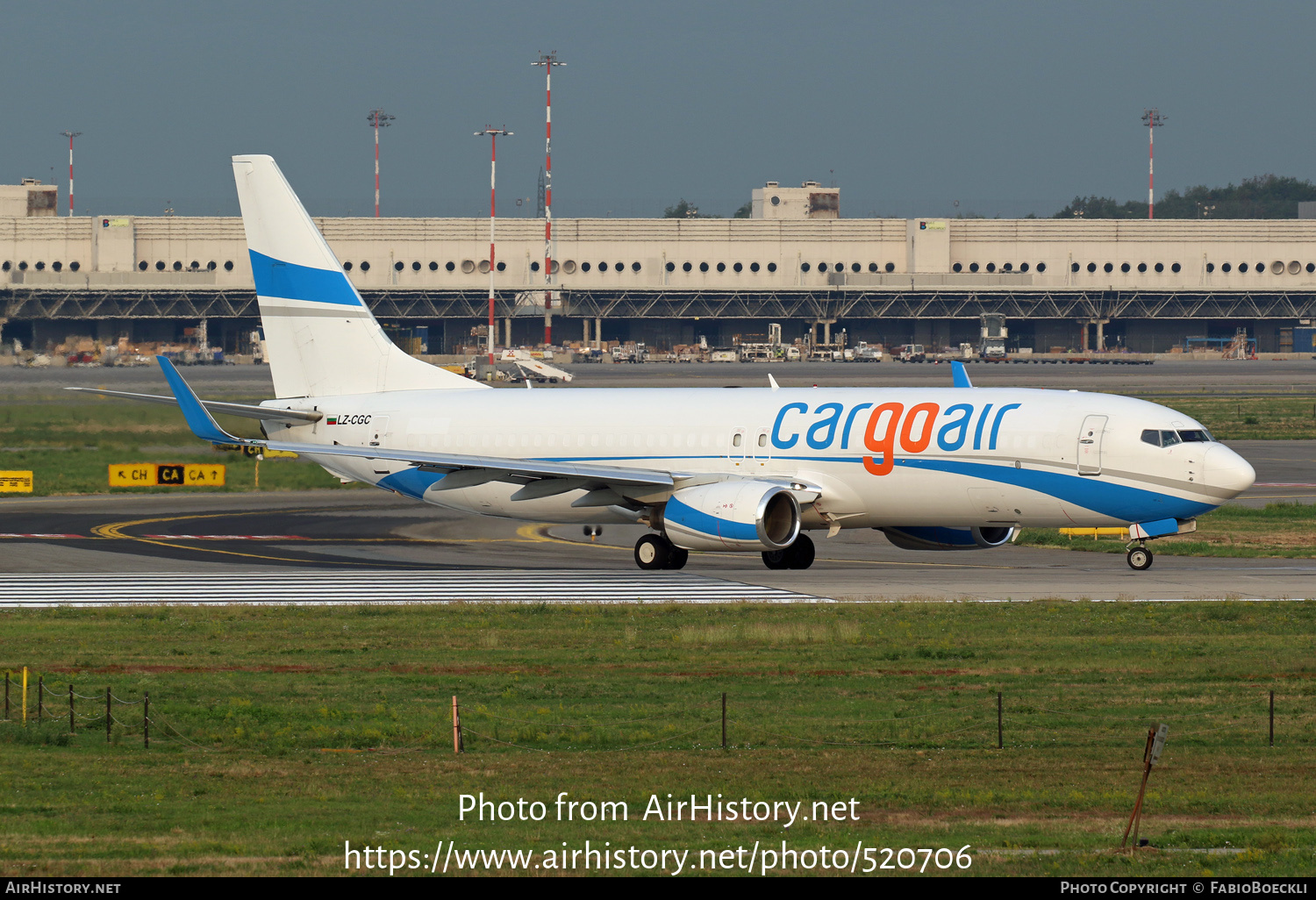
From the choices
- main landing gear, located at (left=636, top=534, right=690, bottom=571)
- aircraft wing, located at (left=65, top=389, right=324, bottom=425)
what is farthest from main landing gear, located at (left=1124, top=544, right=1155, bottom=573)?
aircraft wing, located at (left=65, top=389, right=324, bottom=425)

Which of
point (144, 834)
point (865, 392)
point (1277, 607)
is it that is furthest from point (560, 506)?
point (144, 834)

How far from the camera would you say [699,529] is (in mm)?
41562

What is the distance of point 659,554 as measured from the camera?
145 feet

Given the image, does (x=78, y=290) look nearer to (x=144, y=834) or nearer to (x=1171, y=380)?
(x=1171, y=380)

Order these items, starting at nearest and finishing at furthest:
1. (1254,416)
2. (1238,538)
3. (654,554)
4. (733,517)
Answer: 1. (733,517)
2. (654,554)
3. (1238,538)
4. (1254,416)

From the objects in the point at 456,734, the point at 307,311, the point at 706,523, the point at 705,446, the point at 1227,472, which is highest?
the point at 307,311

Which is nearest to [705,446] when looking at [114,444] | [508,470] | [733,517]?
[733,517]

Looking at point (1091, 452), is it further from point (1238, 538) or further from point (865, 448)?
point (1238, 538)

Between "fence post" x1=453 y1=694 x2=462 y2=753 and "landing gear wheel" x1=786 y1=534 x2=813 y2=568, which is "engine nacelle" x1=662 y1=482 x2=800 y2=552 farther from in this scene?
"fence post" x1=453 y1=694 x2=462 y2=753

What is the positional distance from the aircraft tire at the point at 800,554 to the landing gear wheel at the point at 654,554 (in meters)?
3.30

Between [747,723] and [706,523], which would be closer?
[747,723]

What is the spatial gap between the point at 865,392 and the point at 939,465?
3.75 m

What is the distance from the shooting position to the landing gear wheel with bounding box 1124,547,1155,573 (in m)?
42.0

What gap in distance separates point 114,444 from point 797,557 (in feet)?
116
